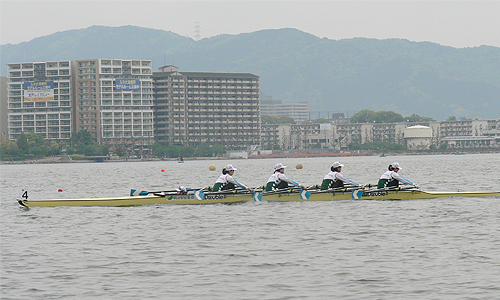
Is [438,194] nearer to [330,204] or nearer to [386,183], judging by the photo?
[386,183]

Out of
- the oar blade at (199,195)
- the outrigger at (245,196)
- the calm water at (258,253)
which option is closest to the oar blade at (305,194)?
the outrigger at (245,196)

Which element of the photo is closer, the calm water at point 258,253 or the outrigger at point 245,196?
the calm water at point 258,253

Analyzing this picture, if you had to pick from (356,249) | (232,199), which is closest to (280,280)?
(356,249)

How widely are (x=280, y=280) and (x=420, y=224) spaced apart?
445 inches

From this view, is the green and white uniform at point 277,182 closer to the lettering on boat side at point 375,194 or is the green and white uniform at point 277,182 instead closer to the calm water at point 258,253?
the calm water at point 258,253

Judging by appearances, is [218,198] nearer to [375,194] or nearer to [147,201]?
[147,201]

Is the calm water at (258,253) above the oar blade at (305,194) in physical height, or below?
below

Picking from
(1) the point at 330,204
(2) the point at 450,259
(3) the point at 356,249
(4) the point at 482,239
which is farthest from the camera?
(1) the point at 330,204

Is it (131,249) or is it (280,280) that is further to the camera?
(131,249)

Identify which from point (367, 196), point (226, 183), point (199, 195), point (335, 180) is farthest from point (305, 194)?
point (199, 195)

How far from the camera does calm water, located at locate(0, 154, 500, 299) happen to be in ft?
51.5

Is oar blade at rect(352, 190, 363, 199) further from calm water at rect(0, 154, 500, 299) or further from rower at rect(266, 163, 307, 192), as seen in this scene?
rower at rect(266, 163, 307, 192)

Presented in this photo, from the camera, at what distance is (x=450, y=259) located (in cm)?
1861

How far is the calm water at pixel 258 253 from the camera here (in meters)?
15.7
